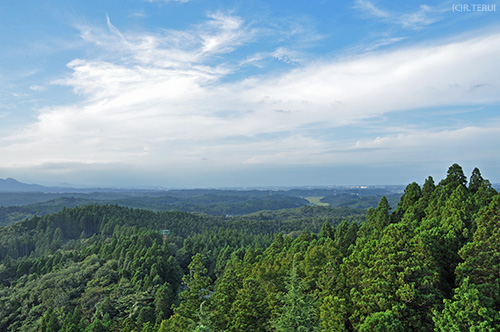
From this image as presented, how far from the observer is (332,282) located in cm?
Answer: 2759

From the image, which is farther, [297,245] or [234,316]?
[297,245]

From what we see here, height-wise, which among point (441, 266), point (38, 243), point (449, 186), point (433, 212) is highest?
point (449, 186)

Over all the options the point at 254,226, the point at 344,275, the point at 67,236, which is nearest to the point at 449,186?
the point at 344,275

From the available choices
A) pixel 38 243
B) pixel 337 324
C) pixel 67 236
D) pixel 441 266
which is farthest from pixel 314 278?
pixel 67 236

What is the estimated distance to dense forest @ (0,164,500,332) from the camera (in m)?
20.1

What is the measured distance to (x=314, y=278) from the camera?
3061 centimetres

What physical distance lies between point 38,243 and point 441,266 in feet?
415

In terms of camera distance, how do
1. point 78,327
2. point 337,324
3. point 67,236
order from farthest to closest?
point 67,236 → point 78,327 → point 337,324

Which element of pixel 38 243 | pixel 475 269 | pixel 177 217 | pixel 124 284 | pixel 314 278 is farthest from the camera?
pixel 177 217

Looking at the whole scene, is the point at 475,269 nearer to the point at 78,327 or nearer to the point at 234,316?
the point at 234,316

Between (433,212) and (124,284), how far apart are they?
5254 cm

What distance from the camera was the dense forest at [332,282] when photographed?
791 inches

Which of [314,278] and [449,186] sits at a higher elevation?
[449,186]

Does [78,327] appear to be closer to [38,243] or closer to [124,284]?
[124,284]
